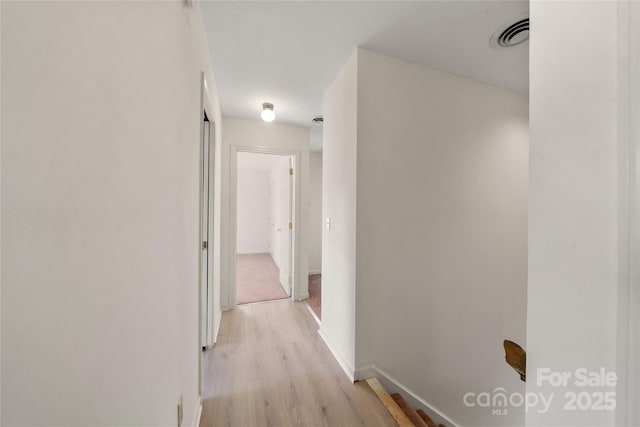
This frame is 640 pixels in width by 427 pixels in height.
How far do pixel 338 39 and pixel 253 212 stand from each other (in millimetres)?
5337

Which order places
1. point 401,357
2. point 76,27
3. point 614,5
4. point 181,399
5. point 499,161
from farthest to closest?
point 499,161 → point 401,357 → point 181,399 → point 614,5 → point 76,27

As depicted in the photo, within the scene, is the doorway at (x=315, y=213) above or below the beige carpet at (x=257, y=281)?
above

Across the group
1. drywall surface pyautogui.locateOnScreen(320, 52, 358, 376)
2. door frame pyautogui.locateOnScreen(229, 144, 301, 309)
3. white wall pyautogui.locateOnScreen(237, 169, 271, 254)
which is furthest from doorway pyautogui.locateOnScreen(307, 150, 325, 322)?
drywall surface pyautogui.locateOnScreen(320, 52, 358, 376)

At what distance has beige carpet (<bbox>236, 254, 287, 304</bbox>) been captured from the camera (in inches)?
127

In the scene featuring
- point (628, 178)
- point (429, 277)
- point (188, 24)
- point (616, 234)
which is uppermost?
point (188, 24)

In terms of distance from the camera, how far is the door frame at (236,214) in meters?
2.78

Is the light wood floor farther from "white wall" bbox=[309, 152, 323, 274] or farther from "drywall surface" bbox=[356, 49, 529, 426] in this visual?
"white wall" bbox=[309, 152, 323, 274]

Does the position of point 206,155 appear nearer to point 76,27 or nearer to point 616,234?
point 76,27

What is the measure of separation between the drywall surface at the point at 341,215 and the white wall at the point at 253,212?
4312mm

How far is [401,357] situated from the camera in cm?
177

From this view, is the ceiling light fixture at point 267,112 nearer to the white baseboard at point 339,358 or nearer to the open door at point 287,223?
the open door at point 287,223

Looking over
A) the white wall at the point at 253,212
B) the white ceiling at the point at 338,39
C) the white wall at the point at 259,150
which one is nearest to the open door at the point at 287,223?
the white wall at the point at 259,150

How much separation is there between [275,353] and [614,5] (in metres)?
2.45

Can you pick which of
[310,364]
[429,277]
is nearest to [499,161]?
[429,277]
